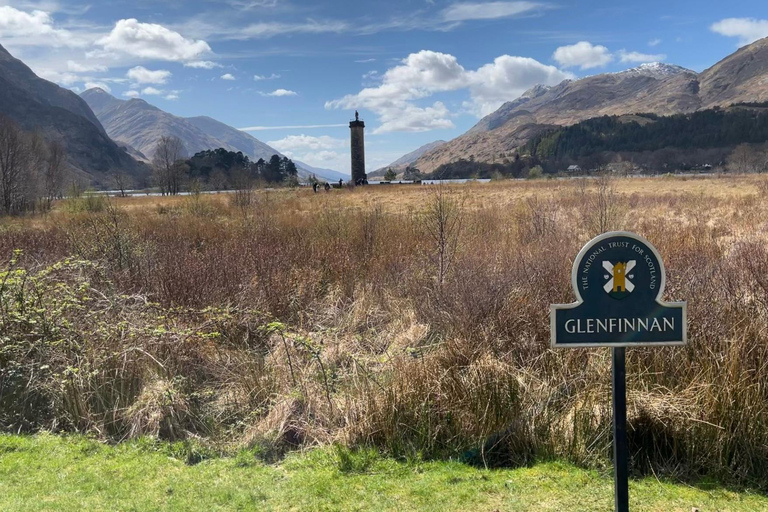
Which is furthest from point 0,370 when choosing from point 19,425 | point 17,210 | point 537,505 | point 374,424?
point 17,210

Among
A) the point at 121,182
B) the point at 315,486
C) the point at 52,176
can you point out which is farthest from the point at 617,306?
the point at 121,182

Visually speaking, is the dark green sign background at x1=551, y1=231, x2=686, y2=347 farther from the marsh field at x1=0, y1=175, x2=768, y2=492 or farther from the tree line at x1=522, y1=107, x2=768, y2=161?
the tree line at x1=522, y1=107, x2=768, y2=161

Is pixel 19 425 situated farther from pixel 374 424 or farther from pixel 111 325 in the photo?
pixel 374 424

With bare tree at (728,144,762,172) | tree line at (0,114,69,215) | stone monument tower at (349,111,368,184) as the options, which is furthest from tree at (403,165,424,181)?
tree line at (0,114,69,215)

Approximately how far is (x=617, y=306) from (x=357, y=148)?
55026 mm

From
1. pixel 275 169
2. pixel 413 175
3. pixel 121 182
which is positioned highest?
pixel 413 175

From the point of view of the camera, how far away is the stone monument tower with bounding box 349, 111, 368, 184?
5559 centimetres

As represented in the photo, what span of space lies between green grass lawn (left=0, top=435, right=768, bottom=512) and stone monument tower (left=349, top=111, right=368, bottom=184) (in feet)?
168

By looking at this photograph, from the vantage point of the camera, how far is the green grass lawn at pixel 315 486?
3.24 meters

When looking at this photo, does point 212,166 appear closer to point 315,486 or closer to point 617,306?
point 315,486

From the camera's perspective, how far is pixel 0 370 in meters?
5.13

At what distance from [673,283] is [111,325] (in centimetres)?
608

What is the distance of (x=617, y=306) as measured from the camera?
8.48ft

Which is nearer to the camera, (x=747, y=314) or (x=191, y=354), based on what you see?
(x=747, y=314)
